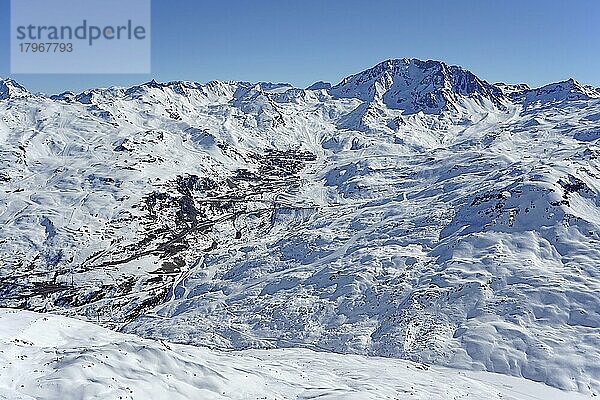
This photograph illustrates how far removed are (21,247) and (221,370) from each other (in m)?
98.2

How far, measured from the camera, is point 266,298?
2611 inches

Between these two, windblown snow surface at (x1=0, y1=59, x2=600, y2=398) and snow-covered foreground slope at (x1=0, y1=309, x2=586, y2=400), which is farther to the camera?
windblown snow surface at (x1=0, y1=59, x2=600, y2=398)

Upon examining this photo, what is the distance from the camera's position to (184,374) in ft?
99.2

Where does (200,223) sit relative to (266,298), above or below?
above

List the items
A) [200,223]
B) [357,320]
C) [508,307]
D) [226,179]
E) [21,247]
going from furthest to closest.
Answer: [226,179] < [200,223] < [21,247] < [357,320] < [508,307]

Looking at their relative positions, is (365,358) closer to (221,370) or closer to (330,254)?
(221,370)

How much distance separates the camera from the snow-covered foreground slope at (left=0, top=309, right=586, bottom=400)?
26062 millimetres

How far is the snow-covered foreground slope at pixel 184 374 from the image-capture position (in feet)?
85.5

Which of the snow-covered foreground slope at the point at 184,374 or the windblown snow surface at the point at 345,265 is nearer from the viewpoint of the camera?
the snow-covered foreground slope at the point at 184,374

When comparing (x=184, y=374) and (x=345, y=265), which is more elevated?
(x=345, y=265)

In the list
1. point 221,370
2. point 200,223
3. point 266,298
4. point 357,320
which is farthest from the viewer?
point 200,223

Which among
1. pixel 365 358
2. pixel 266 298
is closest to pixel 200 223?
pixel 266 298

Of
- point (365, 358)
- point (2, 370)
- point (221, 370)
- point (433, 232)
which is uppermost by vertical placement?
point (433, 232)

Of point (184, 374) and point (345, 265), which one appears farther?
point (345, 265)
